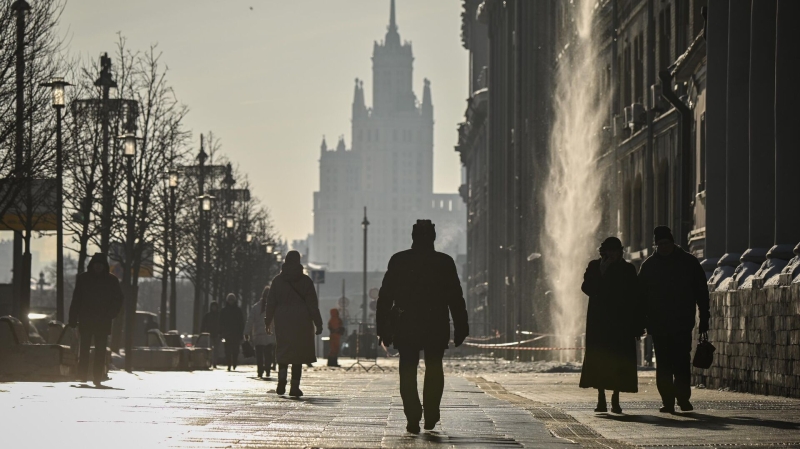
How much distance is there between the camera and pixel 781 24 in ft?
66.5

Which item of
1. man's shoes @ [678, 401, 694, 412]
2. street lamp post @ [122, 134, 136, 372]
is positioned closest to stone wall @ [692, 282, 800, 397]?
man's shoes @ [678, 401, 694, 412]

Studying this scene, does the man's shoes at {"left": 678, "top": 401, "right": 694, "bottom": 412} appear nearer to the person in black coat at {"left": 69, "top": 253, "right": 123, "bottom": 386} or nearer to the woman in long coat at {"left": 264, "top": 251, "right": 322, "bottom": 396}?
the woman in long coat at {"left": 264, "top": 251, "right": 322, "bottom": 396}

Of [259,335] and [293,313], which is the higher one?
[293,313]

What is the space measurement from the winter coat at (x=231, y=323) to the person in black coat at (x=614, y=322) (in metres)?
21.2

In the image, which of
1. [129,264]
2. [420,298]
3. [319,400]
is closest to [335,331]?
[129,264]

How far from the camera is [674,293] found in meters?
15.5

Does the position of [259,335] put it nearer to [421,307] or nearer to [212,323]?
[212,323]

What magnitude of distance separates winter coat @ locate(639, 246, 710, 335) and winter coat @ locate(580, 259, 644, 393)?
0.28 m

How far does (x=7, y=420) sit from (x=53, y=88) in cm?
1791

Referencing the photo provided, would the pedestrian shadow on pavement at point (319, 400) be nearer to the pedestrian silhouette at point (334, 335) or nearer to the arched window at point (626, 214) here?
the arched window at point (626, 214)

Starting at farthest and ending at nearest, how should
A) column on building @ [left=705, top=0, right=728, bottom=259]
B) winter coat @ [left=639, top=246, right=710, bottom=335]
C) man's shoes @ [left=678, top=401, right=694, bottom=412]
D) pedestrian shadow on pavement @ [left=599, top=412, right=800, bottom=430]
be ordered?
column on building @ [left=705, top=0, right=728, bottom=259], winter coat @ [left=639, top=246, right=710, bottom=335], man's shoes @ [left=678, top=401, right=694, bottom=412], pedestrian shadow on pavement @ [left=599, top=412, right=800, bottom=430]

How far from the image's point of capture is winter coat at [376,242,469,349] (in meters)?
13.2

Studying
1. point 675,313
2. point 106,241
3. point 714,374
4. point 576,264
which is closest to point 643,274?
point 675,313

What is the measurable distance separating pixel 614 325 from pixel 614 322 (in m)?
0.03
